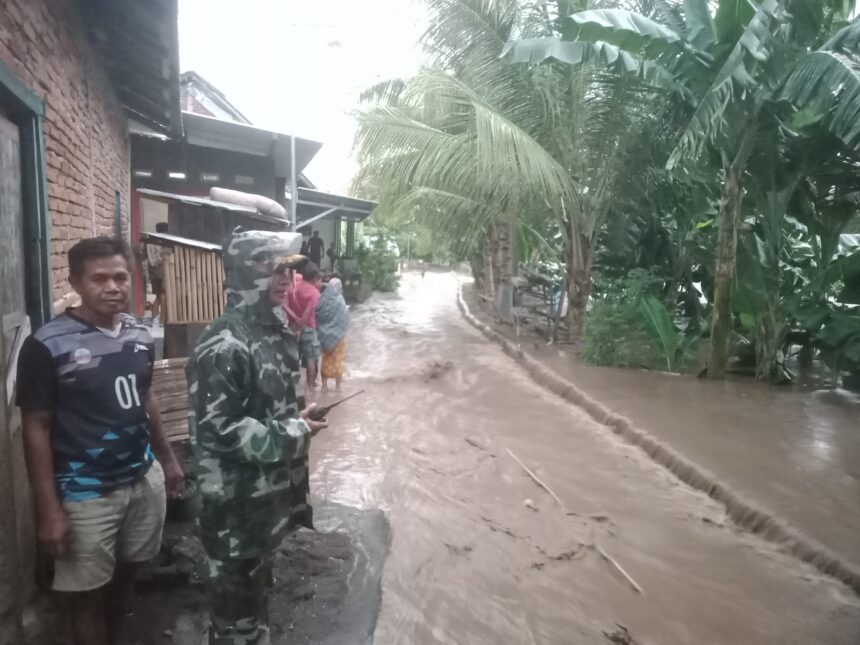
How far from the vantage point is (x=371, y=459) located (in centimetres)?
537

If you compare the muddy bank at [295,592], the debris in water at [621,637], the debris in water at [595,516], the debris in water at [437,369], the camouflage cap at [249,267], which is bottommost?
the debris in water at [621,637]

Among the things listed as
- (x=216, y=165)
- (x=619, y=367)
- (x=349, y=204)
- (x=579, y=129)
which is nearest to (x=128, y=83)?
(x=216, y=165)

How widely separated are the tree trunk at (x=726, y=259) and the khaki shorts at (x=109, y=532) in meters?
7.13

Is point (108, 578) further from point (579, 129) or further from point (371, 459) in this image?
point (579, 129)

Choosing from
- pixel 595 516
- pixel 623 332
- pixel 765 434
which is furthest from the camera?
pixel 623 332

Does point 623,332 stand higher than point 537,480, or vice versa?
point 623,332

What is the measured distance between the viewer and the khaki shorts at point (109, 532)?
205 cm

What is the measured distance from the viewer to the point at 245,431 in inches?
78.5

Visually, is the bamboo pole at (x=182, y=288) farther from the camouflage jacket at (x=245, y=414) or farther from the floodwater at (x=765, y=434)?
the floodwater at (x=765, y=434)

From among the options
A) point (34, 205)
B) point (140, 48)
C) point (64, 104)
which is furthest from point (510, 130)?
point (34, 205)

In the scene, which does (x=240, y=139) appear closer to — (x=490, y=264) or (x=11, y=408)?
(x=11, y=408)

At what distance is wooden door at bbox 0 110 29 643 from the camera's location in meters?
2.27

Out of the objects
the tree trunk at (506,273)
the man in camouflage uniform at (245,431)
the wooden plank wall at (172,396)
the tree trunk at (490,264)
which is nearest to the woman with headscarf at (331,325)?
the wooden plank wall at (172,396)

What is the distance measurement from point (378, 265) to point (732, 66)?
17.1 metres
